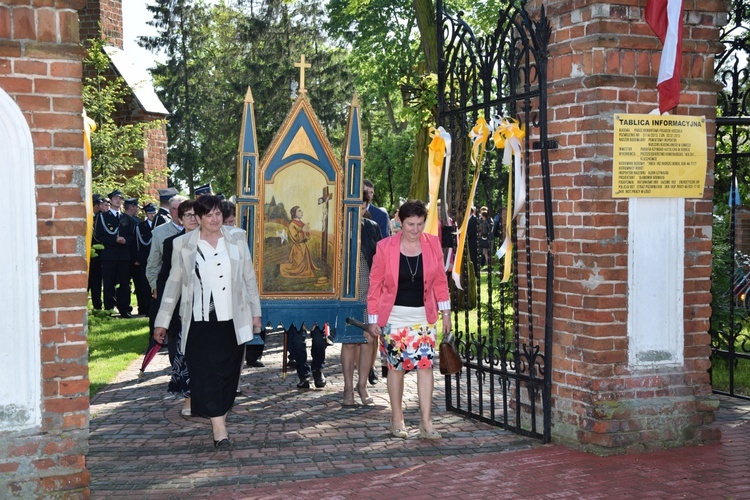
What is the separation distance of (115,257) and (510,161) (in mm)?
10521

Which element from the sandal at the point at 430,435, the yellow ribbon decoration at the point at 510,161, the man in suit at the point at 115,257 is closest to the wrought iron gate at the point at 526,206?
the yellow ribbon decoration at the point at 510,161

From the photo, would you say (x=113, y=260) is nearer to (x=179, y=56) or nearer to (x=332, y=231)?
(x=332, y=231)

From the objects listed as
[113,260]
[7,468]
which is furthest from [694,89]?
[113,260]

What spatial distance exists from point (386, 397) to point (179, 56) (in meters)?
43.1

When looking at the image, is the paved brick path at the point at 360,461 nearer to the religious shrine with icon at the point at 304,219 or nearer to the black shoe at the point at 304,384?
the black shoe at the point at 304,384

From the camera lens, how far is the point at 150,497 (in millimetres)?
5785

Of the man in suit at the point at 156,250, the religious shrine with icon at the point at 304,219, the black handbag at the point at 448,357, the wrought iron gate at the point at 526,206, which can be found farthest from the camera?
the man in suit at the point at 156,250

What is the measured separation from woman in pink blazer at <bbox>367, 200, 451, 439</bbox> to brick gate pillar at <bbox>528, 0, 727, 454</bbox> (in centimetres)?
96

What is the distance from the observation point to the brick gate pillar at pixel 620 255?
6617 millimetres

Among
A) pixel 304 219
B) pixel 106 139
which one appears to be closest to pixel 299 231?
pixel 304 219

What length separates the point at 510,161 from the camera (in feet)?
24.2

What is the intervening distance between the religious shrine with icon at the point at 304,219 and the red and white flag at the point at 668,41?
310cm

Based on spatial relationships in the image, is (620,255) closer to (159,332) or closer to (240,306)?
(240,306)

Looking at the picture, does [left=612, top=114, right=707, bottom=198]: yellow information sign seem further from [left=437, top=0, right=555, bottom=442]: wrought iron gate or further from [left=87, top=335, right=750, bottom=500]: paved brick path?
[left=87, top=335, right=750, bottom=500]: paved brick path
